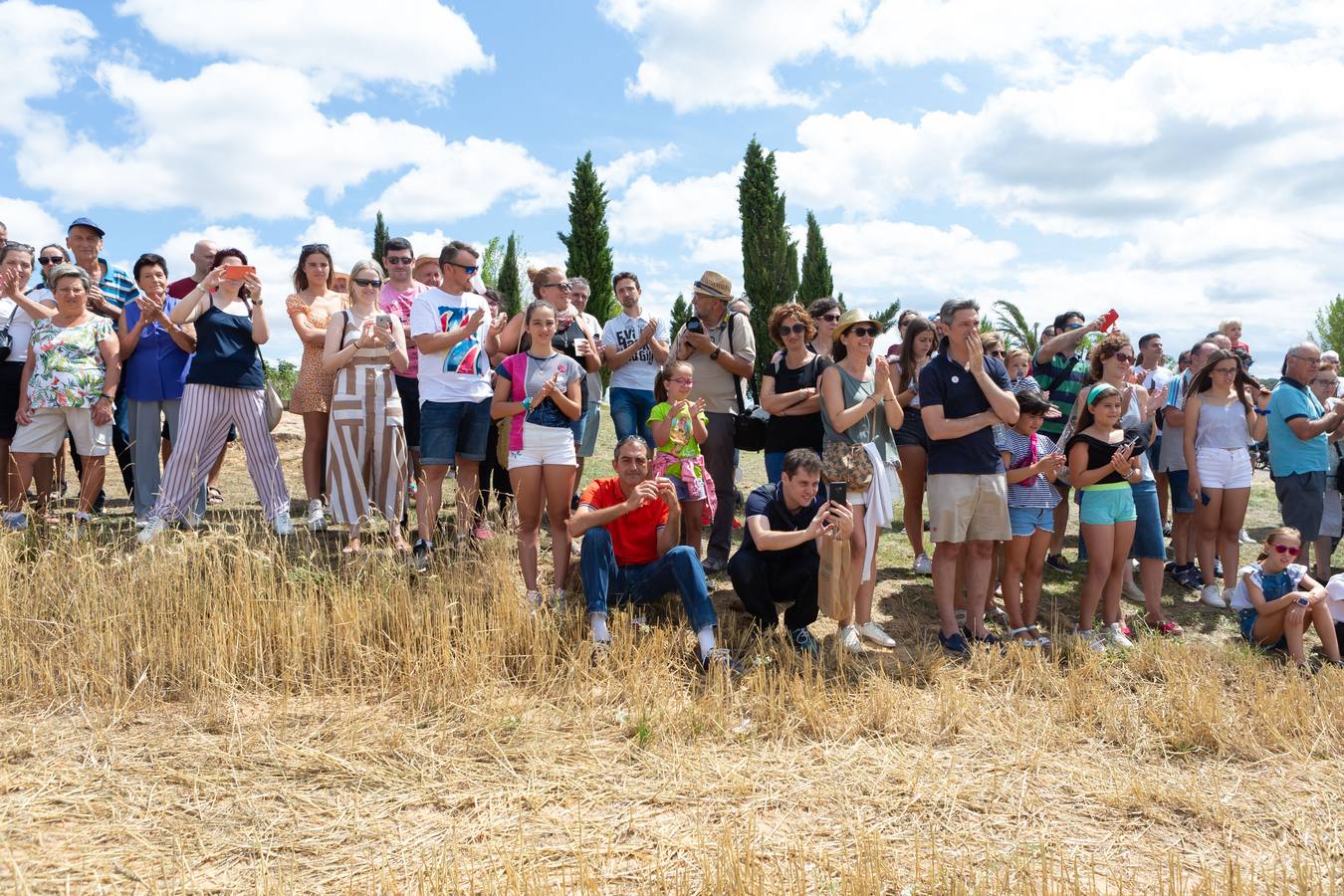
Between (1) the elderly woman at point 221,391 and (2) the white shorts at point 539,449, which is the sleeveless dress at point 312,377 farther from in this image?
(2) the white shorts at point 539,449

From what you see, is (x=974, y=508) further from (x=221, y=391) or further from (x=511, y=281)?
(x=511, y=281)

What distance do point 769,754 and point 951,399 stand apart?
2.53 metres

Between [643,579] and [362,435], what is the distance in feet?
7.20

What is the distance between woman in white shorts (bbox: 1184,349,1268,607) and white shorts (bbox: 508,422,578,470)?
4.67 m

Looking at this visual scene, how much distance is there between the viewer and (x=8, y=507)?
6328mm

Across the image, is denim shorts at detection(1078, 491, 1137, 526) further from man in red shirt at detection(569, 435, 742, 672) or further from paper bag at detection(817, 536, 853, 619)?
man in red shirt at detection(569, 435, 742, 672)

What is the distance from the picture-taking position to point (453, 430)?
20.3 feet

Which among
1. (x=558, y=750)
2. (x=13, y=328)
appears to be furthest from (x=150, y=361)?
(x=558, y=750)

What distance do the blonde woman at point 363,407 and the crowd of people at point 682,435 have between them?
20 millimetres

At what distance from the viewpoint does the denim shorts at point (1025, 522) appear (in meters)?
5.90

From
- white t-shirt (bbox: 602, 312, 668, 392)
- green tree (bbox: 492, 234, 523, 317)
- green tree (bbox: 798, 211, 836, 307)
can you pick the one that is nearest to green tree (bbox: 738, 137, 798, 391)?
green tree (bbox: 798, 211, 836, 307)

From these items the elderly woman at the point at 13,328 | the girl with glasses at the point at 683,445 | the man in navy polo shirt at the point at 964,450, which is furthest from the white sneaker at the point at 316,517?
the man in navy polo shirt at the point at 964,450

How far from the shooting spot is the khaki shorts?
18.3 ft

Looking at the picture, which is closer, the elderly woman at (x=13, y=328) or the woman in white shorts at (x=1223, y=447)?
the elderly woman at (x=13, y=328)
